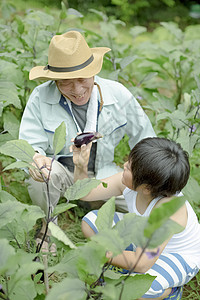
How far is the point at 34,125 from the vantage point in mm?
1740

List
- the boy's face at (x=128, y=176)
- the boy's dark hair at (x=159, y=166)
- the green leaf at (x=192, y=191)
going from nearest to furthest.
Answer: the boy's dark hair at (x=159, y=166) < the boy's face at (x=128, y=176) < the green leaf at (x=192, y=191)

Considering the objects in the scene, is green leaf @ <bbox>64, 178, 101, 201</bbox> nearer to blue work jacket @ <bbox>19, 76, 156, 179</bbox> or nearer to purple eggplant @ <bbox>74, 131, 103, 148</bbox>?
purple eggplant @ <bbox>74, 131, 103, 148</bbox>

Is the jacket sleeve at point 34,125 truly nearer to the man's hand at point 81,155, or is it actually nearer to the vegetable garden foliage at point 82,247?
the man's hand at point 81,155

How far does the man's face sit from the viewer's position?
1.61 meters

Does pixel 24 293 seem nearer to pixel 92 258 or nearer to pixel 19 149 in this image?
pixel 92 258

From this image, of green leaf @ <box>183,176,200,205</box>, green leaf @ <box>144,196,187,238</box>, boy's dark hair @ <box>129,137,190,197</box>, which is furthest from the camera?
green leaf @ <box>183,176,200,205</box>

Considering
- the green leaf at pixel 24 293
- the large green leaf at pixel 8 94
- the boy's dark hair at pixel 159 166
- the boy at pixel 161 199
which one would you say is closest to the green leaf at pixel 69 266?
the green leaf at pixel 24 293

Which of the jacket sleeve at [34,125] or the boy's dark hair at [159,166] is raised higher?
the boy's dark hair at [159,166]

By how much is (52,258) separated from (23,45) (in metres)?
1.42

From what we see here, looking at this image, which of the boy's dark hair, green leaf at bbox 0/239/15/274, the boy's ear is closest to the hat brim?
the boy's dark hair

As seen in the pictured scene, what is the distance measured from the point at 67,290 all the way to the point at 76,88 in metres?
0.99

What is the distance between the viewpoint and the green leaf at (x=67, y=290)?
0.78m

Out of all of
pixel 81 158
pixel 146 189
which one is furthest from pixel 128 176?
pixel 81 158

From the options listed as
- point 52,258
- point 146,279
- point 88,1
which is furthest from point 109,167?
point 88,1
